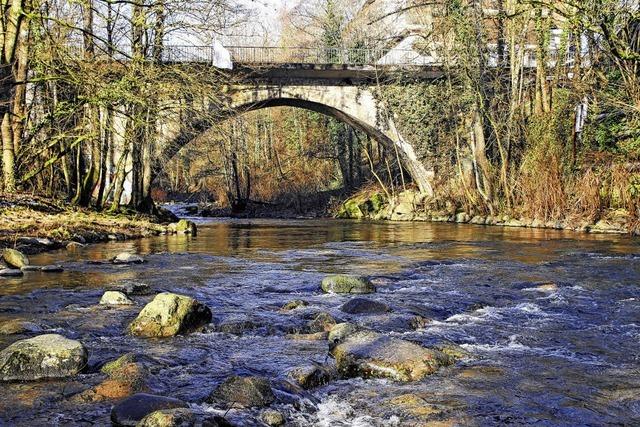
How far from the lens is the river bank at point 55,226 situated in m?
10.1

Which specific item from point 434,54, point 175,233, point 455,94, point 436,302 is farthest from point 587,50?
point 436,302

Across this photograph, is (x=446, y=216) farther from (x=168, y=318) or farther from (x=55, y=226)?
(x=168, y=318)

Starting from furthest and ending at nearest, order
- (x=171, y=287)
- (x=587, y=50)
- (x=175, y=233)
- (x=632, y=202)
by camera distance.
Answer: (x=587, y=50) → (x=175, y=233) → (x=632, y=202) → (x=171, y=287)

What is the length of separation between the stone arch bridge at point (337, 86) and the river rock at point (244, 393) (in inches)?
701

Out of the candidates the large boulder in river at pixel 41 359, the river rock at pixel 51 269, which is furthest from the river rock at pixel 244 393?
the river rock at pixel 51 269

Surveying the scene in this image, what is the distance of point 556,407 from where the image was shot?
331 centimetres

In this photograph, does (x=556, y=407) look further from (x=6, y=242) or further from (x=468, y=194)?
(x=468, y=194)

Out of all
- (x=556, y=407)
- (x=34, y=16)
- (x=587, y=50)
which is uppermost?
(x=587, y=50)

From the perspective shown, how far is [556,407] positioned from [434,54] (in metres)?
19.7

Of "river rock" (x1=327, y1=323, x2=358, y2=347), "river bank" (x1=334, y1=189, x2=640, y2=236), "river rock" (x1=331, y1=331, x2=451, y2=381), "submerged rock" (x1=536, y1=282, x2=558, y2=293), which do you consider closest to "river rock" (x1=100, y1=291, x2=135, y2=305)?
"river rock" (x1=327, y1=323, x2=358, y2=347)

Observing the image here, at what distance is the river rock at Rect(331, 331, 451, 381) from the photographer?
388cm

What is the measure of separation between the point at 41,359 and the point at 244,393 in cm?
130

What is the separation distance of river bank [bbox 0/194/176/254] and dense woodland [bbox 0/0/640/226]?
101 centimetres

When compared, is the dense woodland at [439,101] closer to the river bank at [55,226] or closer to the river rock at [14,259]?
the river bank at [55,226]
